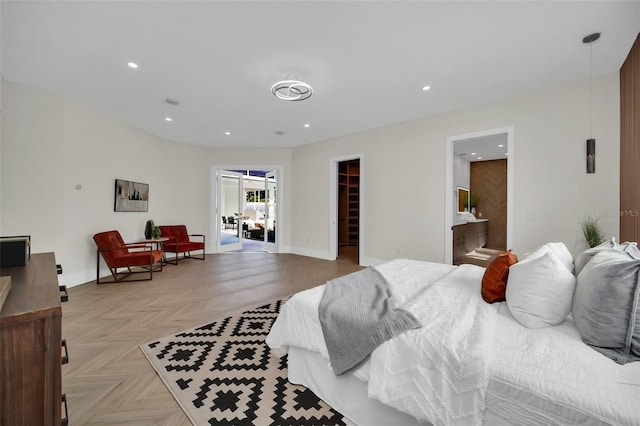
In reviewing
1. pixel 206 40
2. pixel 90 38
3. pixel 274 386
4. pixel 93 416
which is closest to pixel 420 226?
pixel 274 386

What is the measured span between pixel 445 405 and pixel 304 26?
9.32 feet

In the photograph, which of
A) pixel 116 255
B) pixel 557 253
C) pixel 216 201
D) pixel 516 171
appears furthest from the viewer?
pixel 216 201

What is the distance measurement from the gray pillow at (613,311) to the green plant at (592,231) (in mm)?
2407

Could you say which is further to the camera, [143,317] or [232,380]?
[143,317]

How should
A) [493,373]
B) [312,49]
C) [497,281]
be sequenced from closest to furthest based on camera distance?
[493,373] < [497,281] < [312,49]

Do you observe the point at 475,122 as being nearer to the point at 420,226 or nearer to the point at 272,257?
the point at 420,226

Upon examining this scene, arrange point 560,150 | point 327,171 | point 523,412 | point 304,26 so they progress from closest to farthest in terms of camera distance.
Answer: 1. point 523,412
2. point 304,26
3. point 560,150
4. point 327,171

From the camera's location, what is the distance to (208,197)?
22.6 ft

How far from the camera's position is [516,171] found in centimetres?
373

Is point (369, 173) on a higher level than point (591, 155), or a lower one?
higher

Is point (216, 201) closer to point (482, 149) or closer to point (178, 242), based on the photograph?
point (178, 242)

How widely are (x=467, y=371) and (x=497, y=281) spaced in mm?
803

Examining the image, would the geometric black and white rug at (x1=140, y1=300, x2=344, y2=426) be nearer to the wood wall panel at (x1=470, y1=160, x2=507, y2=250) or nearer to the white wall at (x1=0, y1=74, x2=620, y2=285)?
the white wall at (x1=0, y1=74, x2=620, y2=285)

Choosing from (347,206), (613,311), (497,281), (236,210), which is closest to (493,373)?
(613,311)
